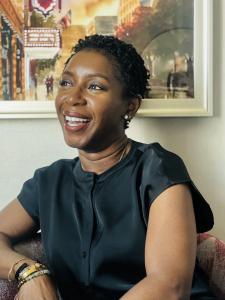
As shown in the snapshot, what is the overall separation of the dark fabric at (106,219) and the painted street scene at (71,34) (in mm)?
392

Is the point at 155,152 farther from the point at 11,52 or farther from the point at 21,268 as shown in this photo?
the point at 11,52

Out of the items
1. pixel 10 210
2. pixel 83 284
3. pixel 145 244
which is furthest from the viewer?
pixel 10 210

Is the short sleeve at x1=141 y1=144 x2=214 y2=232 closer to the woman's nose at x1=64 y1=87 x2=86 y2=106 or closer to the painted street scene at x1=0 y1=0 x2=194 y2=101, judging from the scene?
the woman's nose at x1=64 y1=87 x2=86 y2=106

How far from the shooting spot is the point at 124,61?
126cm

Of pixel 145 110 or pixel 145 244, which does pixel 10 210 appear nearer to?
pixel 145 244

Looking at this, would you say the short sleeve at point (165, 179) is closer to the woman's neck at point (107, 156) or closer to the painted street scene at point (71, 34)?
the woman's neck at point (107, 156)

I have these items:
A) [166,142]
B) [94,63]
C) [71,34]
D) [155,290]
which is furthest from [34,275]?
[71,34]

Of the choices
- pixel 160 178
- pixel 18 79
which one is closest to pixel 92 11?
pixel 18 79

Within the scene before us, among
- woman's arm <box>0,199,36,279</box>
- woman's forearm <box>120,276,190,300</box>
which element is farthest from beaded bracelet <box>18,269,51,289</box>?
woman's forearm <box>120,276,190,300</box>

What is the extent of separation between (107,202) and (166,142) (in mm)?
488

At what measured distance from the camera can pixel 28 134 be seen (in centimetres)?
165

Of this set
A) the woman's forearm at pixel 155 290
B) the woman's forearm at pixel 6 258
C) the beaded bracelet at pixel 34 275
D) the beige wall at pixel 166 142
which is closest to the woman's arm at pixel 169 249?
the woman's forearm at pixel 155 290

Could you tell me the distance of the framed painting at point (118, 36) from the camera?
158 centimetres

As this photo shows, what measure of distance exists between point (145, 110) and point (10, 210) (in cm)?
57
